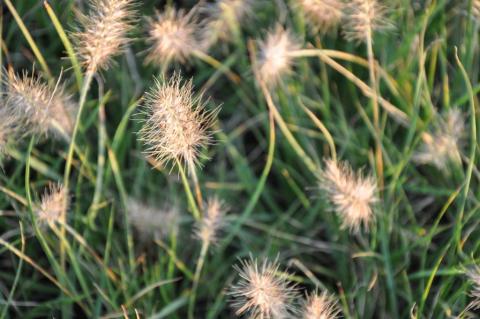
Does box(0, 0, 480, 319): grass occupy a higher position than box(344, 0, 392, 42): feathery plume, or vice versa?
box(344, 0, 392, 42): feathery plume

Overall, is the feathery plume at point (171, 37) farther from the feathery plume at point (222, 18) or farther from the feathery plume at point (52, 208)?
the feathery plume at point (52, 208)

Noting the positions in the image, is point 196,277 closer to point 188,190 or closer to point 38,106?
point 188,190

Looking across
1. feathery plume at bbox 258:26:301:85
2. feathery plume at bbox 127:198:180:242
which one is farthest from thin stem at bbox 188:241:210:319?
feathery plume at bbox 258:26:301:85

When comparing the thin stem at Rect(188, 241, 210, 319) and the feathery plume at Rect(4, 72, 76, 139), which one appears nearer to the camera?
the feathery plume at Rect(4, 72, 76, 139)

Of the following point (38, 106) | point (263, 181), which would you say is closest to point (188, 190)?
point (263, 181)

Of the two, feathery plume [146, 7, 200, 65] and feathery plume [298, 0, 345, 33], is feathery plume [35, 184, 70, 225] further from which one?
feathery plume [298, 0, 345, 33]
